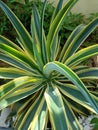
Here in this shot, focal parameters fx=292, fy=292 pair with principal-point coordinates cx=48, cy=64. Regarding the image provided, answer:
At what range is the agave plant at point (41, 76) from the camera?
1.37 m

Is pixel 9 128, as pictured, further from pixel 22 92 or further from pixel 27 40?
pixel 27 40

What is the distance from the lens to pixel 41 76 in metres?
1.47

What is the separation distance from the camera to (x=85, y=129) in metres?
1.74

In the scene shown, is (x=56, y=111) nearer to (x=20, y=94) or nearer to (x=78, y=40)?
(x=20, y=94)

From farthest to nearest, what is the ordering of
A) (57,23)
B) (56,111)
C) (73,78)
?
(57,23), (56,111), (73,78)

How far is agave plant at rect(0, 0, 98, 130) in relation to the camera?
1366 millimetres

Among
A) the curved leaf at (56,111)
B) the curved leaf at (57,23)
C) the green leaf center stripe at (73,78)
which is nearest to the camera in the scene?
the green leaf center stripe at (73,78)

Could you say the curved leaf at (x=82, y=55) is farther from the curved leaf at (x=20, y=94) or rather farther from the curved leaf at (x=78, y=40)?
the curved leaf at (x=20, y=94)

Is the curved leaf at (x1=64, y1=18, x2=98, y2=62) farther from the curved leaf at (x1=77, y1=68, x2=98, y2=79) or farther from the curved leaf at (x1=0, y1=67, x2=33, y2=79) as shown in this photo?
the curved leaf at (x1=0, y1=67, x2=33, y2=79)

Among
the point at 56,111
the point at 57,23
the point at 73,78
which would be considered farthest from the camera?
the point at 57,23

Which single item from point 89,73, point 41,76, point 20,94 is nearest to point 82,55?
point 89,73

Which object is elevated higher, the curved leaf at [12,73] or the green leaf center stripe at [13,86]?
the curved leaf at [12,73]

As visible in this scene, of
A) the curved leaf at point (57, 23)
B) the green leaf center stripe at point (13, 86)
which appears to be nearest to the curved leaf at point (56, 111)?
the green leaf center stripe at point (13, 86)

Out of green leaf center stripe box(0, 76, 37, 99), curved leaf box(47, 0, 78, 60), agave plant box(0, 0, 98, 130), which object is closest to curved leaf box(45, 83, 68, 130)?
agave plant box(0, 0, 98, 130)
